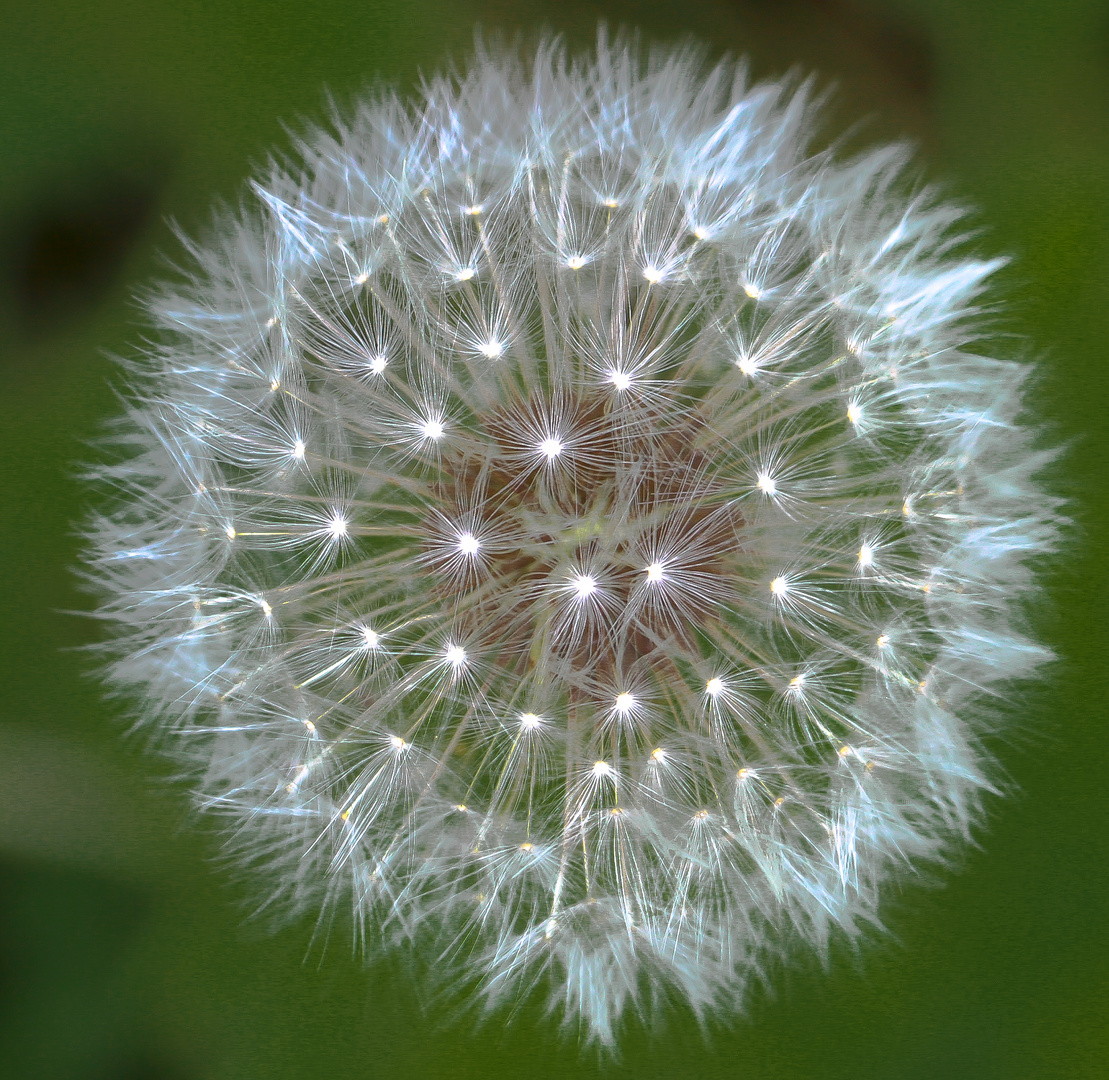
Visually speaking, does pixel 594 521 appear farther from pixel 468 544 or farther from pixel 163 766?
pixel 163 766

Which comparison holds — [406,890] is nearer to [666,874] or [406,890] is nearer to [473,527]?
[666,874]

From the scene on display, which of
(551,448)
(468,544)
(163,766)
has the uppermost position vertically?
(551,448)

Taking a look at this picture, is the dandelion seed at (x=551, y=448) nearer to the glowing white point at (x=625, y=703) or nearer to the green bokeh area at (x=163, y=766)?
the glowing white point at (x=625, y=703)

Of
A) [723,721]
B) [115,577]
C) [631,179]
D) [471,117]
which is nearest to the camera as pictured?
[723,721]

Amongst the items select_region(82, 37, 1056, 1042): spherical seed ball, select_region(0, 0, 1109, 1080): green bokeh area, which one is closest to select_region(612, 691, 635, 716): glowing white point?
select_region(82, 37, 1056, 1042): spherical seed ball

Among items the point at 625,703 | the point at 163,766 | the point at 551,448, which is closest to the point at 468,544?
the point at 551,448

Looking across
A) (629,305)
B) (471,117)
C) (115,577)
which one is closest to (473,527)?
(629,305)

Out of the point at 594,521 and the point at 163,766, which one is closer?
the point at 594,521
